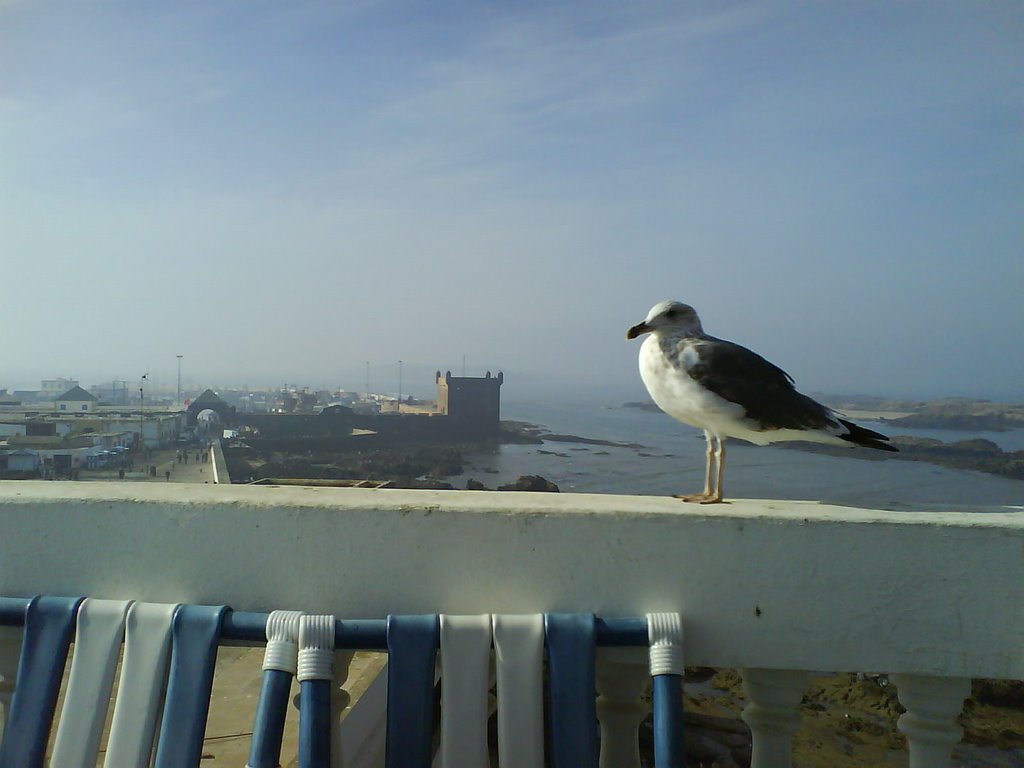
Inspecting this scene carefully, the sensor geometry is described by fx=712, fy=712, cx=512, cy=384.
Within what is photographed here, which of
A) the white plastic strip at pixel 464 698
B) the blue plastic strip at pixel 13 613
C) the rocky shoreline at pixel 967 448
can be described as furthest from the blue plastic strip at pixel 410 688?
the rocky shoreline at pixel 967 448

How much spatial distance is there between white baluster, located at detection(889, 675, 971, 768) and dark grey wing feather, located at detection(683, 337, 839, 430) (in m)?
0.79

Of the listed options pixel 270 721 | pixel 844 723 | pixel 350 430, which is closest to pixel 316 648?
pixel 270 721

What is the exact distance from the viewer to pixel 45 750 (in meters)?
1.69

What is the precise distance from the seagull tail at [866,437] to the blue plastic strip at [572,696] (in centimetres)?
112

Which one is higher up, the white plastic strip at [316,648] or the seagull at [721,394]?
the seagull at [721,394]

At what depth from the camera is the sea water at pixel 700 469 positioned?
2445 mm

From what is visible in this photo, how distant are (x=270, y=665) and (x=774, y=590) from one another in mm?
1209

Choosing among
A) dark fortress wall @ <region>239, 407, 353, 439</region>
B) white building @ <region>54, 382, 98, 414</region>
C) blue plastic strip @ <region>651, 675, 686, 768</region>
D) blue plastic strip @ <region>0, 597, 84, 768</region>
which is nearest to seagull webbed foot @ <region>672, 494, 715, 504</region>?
blue plastic strip @ <region>651, 675, 686, 768</region>

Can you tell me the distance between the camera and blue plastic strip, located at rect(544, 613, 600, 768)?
161 centimetres

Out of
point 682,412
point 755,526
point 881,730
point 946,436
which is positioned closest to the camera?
point 755,526

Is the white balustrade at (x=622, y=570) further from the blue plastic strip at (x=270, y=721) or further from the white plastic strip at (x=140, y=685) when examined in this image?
the blue plastic strip at (x=270, y=721)

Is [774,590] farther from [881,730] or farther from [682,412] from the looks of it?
[881,730]

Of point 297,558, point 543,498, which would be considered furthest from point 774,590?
point 297,558

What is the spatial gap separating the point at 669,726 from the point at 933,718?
0.67m
